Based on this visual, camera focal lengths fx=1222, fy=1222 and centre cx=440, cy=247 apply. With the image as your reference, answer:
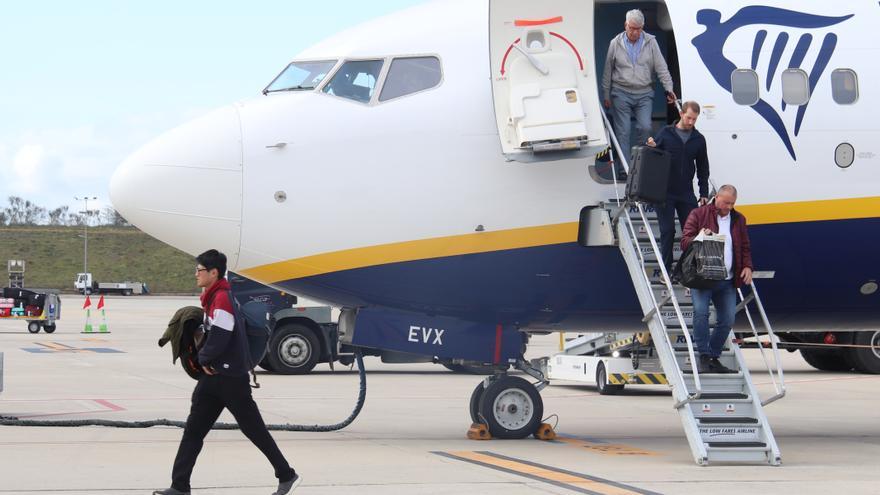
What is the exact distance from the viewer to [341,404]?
65.0 ft

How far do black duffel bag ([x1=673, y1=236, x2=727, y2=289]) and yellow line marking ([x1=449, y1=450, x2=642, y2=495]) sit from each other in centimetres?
253

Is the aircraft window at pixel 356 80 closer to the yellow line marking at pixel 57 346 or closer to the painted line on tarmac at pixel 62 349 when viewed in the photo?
the painted line on tarmac at pixel 62 349

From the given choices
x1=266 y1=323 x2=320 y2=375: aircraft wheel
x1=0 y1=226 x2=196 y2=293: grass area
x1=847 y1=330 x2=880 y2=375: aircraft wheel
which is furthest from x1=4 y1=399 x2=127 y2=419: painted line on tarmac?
x1=0 y1=226 x2=196 y2=293: grass area

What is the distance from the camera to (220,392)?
Answer: 971 centimetres

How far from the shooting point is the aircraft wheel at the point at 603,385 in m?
22.0

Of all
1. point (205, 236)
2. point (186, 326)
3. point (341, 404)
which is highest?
point (205, 236)

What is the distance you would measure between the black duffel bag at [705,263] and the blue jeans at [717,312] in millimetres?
248

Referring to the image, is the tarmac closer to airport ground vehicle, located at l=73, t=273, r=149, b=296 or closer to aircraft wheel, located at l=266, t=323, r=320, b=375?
aircraft wheel, located at l=266, t=323, r=320, b=375

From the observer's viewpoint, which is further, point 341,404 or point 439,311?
point 341,404

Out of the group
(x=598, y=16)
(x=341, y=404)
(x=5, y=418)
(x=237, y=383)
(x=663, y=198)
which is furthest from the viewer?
(x=341, y=404)

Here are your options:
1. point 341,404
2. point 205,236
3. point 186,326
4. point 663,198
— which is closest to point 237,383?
point 186,326

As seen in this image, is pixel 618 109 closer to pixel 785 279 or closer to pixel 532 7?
pixel 532 7

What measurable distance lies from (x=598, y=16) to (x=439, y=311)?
424 centimetres

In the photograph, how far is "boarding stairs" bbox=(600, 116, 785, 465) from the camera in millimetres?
12031
